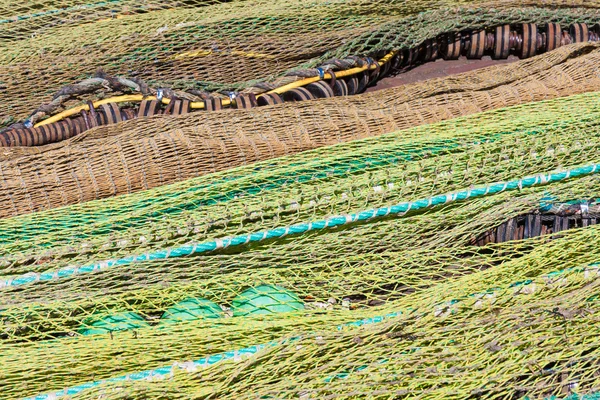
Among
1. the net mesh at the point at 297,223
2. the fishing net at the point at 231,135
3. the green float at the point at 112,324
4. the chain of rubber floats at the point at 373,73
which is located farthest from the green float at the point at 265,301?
the chain of rubber floats at the point at 373,73

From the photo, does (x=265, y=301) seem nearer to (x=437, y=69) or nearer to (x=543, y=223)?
(x=543, y=223)

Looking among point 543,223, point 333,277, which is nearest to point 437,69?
point 543,223

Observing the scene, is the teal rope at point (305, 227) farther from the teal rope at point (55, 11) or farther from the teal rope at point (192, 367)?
the teal rope at point (55, 11)

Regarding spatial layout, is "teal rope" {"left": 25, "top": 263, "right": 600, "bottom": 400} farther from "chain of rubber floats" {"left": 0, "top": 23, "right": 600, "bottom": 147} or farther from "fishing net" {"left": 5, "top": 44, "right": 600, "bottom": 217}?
"chain of rubber floats" {"left": 0, "top": 23, "right": 600, "bottom": 147}

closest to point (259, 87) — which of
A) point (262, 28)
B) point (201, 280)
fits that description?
point (262, 28)

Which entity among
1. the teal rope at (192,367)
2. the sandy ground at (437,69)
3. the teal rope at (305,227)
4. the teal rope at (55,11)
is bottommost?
the teal rope at (192,367)

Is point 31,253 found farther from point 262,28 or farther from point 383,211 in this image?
point 262,28

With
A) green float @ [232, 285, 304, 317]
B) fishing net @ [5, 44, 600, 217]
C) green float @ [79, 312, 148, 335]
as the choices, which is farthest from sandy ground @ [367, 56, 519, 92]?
green float @ [79, 312, 148, 335]
